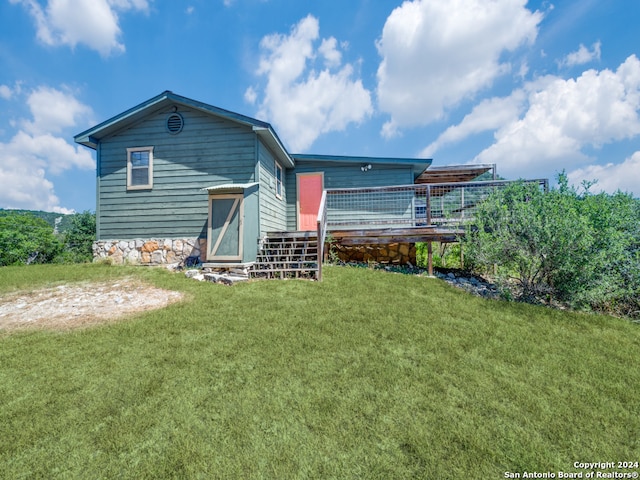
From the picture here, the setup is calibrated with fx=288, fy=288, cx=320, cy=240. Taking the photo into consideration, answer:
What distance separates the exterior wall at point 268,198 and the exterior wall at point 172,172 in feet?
1.30

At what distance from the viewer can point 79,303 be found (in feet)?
16.7

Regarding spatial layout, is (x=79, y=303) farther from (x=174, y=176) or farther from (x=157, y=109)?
(x=157, y=109)

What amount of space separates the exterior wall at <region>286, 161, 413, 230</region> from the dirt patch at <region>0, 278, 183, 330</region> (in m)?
5.90

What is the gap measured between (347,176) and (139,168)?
6.63 meters

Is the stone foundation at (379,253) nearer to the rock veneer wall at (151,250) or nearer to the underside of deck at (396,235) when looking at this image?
the underside of deck at (396,235)

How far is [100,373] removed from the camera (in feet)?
9.34

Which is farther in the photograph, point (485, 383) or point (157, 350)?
point (157, 350)

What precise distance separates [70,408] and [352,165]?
969 centimetres

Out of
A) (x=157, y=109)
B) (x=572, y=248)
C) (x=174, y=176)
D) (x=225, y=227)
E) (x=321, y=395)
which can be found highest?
(x=157, y=109)

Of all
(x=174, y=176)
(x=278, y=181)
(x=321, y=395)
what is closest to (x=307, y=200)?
(x=278, y=181)

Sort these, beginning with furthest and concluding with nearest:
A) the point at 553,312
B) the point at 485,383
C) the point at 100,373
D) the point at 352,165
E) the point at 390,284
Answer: the point at 352,165 < the point at 390,284 < the point at 553,312 < the point at 100,373 < the point at 485,383

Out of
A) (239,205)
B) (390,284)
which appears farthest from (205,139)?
(390,284)

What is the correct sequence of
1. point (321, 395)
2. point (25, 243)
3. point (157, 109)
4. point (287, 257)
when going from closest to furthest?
point (321, 395) < point (287, 257) < point (157, 109) < point (25, 243)

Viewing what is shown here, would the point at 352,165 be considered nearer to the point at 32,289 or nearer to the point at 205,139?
the point at 205,139
